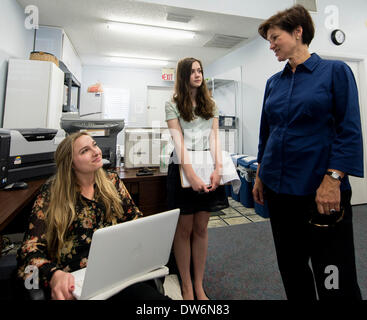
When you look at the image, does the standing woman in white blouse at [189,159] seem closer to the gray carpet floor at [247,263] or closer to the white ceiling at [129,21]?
the gray carpet floor at [247,263]

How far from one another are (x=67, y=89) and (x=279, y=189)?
154 inches

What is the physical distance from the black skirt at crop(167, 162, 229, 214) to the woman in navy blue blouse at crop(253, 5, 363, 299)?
0.39 meters

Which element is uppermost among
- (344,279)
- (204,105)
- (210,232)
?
(204,105)

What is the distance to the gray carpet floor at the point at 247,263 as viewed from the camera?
160cm

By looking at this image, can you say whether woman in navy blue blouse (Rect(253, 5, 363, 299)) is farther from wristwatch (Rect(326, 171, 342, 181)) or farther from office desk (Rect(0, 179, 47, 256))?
office desk (Rect(0, 179, 47, 256))

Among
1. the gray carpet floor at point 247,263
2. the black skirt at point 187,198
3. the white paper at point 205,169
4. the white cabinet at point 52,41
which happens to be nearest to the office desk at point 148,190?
the black skirt at point 187,198

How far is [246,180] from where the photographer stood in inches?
132

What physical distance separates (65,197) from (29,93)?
8.67 ft

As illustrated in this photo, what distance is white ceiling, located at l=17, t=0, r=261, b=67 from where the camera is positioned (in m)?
2.94

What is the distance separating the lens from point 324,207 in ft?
2.81

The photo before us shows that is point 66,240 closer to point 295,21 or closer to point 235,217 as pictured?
point 295,21

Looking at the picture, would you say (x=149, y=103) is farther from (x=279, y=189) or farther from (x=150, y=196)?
(x=279, y=189)

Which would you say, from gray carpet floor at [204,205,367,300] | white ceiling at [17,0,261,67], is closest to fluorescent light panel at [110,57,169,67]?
white ceiling at [17,0,261,67]

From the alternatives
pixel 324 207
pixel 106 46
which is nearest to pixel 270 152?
pixel 324 207
